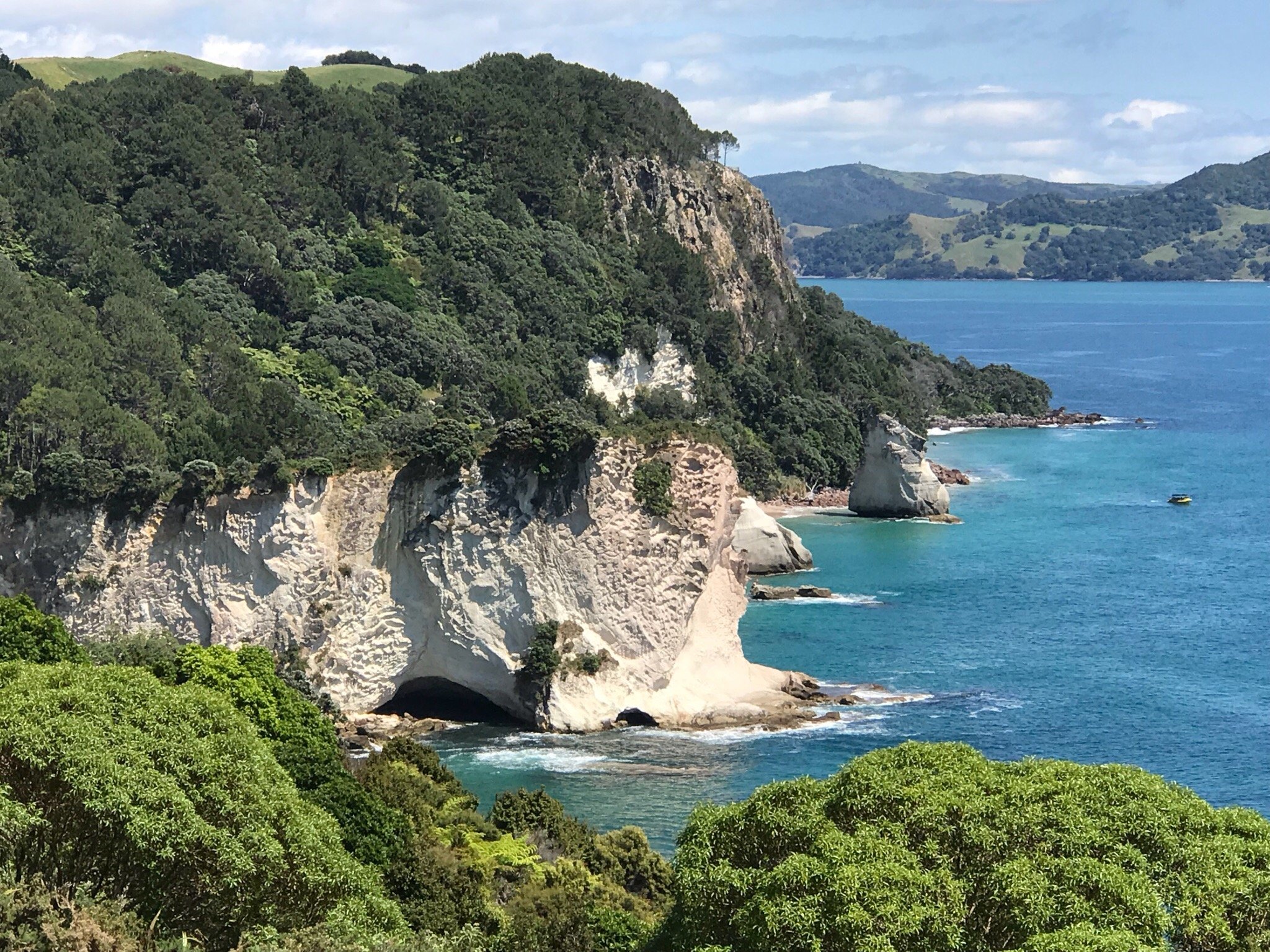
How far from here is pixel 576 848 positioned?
Result: 133 ft

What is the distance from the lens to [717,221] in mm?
115875

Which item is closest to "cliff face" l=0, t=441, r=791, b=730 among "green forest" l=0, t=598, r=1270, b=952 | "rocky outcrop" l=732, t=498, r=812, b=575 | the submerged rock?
the submerged rock

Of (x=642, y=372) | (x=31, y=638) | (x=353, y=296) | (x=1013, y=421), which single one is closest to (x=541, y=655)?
(x=31, y=638)

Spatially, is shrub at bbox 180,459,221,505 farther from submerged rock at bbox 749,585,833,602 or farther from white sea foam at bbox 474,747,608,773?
submerged rock at bbox 749,585,833,602

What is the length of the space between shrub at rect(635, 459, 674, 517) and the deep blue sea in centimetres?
740

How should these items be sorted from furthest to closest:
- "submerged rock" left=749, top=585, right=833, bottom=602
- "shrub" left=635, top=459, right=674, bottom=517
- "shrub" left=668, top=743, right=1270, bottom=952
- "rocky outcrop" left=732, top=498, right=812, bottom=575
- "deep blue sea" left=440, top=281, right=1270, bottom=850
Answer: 1. "rocky outcrop" left=732, top=498, right=812, bottom=575
2. "submerged rock" left=749, top=585, right=833, bottom=602
3. "shrub" left=635, top=459, right=674, bottom=517
4. "deep blue sea" left=440, top=281, right=1270, bottom=850
5. "shrub" left=668, top=743, right=1270, bottom=952

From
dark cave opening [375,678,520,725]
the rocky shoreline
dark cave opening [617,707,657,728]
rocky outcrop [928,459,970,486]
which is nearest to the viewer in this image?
dark cave opening [617,707,657,728]

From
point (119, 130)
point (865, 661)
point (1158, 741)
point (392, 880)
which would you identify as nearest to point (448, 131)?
point (119, 130)

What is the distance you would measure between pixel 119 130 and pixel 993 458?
59875mm

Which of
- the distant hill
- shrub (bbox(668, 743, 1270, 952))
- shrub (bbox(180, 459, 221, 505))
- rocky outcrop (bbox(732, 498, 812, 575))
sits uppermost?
the distant hill

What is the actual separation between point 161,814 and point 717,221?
95425 mm

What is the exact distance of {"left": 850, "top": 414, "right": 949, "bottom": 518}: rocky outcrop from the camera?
94.1 m

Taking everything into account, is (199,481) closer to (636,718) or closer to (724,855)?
(636,718)

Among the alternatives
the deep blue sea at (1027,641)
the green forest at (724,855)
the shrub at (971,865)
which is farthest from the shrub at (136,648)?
the shrub at (971,865)
